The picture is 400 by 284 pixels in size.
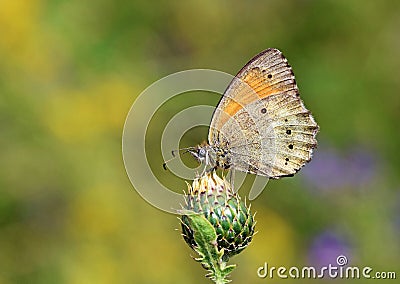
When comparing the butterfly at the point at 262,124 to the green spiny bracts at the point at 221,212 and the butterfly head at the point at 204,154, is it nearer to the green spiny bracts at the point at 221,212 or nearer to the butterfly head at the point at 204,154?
the butterfly head at the point at 204,154

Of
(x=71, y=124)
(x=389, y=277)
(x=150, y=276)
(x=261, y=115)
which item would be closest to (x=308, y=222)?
(x=389, y=277)

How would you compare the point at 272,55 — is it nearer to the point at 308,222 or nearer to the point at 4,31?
the point at 308,222

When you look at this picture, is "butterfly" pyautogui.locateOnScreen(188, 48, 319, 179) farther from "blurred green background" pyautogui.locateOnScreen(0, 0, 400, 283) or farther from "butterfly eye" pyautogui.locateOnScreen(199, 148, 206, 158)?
"blurred green background" pyautogui.locateOnScreen(0, 0, 400, 283)

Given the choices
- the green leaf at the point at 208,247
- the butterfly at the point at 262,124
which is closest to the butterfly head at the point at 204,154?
the butterfly at the point at 262,124

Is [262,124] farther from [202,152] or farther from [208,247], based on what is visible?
[208,247]

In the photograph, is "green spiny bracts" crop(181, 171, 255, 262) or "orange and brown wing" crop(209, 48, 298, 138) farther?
"orange and brown wing" crop(209, 48, 298, 138)

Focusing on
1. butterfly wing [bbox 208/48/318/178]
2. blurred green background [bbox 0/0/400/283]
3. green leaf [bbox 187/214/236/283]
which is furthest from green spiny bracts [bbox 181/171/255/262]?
blurred green background [bbox 0/0/400/283]
